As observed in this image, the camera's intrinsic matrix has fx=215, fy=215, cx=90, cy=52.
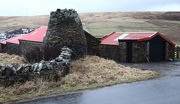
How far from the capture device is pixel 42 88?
328 inches

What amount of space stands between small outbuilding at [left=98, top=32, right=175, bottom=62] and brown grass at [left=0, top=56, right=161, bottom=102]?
750cm

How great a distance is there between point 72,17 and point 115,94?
29.0 ft

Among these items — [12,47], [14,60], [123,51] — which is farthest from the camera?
[12,47]

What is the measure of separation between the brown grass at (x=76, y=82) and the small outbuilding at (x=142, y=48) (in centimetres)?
750

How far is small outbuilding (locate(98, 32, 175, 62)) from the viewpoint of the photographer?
20.4 metres

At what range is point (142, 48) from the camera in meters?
20.6

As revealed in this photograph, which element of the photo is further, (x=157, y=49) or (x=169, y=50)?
(x=169, y=50)

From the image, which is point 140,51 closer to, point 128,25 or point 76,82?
point 76,82

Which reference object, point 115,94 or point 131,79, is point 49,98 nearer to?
point 115,94

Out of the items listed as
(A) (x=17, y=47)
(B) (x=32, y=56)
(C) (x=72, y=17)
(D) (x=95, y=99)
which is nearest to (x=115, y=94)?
(D) (x=95, y=99)

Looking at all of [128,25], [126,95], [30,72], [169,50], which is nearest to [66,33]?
[30,72]

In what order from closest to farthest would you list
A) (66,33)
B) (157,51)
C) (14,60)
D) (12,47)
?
(66,33) → (14,60) → (157,51) → (12,47)

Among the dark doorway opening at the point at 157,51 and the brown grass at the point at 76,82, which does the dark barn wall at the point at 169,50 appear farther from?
the brown grass at the point at 76,82

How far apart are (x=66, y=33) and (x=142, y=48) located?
8791 mm
